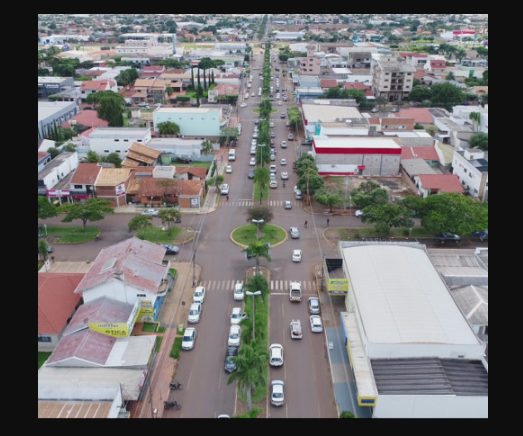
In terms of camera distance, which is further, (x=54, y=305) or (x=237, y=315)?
(x=237, y=315)

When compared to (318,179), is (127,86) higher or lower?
higher

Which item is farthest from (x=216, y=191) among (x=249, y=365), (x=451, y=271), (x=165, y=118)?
(x=249, y=365)

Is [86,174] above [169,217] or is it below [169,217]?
above

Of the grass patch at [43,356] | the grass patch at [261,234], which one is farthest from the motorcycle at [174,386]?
the grass patch at [261,234]

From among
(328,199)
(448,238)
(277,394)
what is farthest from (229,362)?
(448,238)

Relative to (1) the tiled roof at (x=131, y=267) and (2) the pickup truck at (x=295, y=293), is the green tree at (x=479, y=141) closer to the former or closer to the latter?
(2) the pickup truck at (x=295, y=293)

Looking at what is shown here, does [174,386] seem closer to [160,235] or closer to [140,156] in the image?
[160,235]

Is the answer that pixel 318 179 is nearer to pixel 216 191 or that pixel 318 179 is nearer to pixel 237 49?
pixel 216 191
